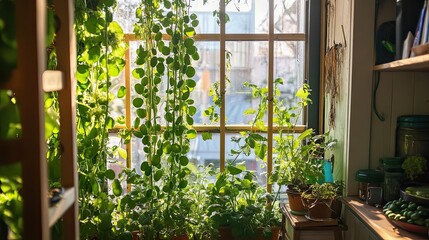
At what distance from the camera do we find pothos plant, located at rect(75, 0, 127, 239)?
6.66 feet

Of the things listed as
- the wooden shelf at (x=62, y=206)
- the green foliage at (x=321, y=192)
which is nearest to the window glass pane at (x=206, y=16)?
the green foliage at (x=321, y=192)

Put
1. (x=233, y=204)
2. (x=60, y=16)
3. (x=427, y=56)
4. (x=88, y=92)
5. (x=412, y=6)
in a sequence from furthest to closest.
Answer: (x=233, y=204) < (x=88, y=92) < (x=412, y=6) < (x=427, y=56) < (x=60, y=16)

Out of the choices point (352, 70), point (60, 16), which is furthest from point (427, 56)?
point (60, 16)

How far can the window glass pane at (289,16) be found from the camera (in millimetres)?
2551

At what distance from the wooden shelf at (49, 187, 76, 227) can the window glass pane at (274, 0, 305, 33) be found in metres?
1.83

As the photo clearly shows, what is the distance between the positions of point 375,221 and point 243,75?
4.09ft

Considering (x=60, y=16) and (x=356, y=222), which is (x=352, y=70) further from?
(x=60, y=16)

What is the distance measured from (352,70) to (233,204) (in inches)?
39.3

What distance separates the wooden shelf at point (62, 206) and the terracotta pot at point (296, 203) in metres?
1.30

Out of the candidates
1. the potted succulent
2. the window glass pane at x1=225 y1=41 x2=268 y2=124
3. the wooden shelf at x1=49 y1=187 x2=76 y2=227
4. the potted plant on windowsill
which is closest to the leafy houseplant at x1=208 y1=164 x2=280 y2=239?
the potted plant on windowsill

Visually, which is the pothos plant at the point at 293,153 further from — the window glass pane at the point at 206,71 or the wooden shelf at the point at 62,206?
the wooden shelf at the point at 62,206

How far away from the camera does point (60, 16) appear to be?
113 cm

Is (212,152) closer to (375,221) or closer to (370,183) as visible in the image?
(370,183)

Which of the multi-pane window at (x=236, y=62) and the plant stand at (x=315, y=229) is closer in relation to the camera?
the plant stand at (x=315, y=229)
